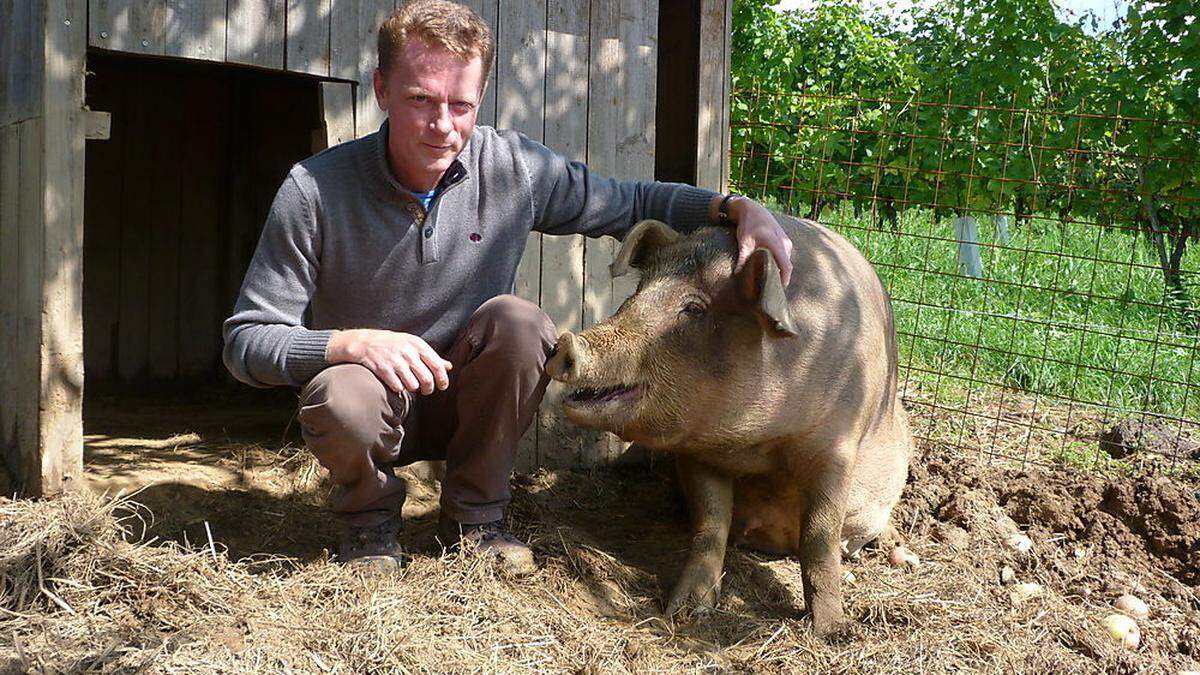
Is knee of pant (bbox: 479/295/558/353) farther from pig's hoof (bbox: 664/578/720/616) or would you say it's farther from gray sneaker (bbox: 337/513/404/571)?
pig's hoof (bbox: 664/578/720/616)

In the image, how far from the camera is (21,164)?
14.3 feet

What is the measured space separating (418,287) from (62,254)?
1371mm

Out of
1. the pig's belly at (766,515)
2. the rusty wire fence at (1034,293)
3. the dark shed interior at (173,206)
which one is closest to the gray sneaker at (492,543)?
the pig's belly at (766,515)

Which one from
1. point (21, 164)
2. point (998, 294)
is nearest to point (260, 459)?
point (21, 164)

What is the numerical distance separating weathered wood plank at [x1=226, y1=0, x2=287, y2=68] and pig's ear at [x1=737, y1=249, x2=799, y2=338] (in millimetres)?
1982

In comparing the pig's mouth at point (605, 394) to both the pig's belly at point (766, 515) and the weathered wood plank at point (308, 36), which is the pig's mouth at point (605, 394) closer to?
the pig's belly at point (766, 515)

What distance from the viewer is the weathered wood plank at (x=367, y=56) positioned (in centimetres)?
457

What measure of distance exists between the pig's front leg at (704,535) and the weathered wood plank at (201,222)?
4.14 m

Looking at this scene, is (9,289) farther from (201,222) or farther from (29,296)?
(201,222)

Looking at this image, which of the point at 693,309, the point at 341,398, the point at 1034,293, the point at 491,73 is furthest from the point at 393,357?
the point at 1034,293

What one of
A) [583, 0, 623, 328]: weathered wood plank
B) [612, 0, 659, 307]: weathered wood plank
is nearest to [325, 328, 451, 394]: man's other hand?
[583, 0, 623, 328]: weathered wood plank

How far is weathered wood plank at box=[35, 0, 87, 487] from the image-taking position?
4.05 meters

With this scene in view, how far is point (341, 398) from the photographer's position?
3262 millimetres

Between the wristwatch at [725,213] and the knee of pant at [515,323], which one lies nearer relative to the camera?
the knee of pant at [515,323]
